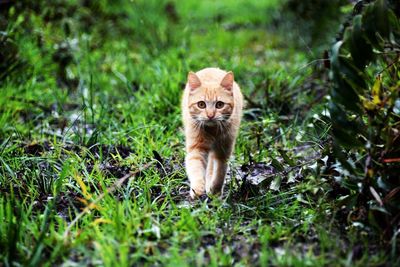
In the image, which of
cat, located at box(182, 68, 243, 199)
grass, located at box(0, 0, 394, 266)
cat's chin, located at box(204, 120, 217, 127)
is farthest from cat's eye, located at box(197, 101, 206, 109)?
grass, located at box(0, 0, 394, 266)

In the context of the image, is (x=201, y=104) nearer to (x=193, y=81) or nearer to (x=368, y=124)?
(x=193, y=81)

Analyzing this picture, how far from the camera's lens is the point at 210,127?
371cm

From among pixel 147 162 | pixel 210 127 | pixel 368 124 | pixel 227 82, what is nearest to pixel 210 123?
pixel 210 127

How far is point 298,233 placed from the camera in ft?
9.52

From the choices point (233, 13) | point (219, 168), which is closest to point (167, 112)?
point (219, 168)

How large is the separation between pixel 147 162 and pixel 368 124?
1.76 meters

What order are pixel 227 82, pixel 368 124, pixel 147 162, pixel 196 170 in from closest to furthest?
pixel 368 124 < pixel 196 170 < pixel 227 82 < pixel 147 162

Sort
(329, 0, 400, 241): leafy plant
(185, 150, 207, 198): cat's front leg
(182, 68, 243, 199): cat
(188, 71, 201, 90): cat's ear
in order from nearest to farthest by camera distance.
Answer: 1. (329, 0, 400, 241): leafy plant
2. (185, 150, 207, 198): cat's front leg
3. (182, 68, 243, 199): cat
4. (188, 71, 201, 90): cat's ear

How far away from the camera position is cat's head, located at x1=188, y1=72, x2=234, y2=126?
3.60 metres

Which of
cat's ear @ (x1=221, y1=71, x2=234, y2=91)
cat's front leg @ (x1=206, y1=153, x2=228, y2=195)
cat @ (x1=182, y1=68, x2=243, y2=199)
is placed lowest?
cat's front leg @ (x1=206, y1=153, x2=228, y2=195)

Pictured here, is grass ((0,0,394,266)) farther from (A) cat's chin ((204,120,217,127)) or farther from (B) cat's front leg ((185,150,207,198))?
(A) cat's chin ((204,120,217,127))

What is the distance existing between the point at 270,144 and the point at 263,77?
1.39 meters

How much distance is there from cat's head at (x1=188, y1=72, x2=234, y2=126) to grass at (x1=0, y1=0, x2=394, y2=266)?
37cm

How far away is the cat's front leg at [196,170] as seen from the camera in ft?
Result: 11.4
